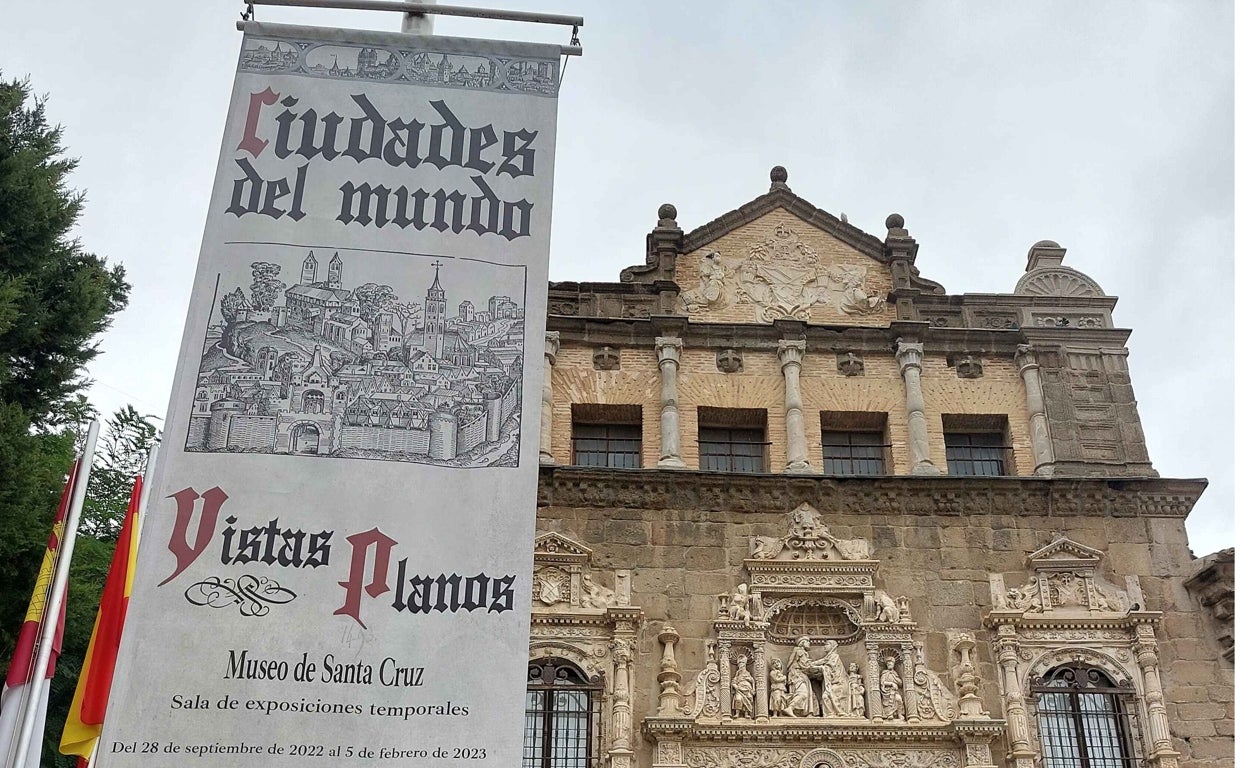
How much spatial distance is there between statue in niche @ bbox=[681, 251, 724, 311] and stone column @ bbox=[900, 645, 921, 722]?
569 centimetres

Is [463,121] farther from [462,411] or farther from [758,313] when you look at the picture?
[758,313]

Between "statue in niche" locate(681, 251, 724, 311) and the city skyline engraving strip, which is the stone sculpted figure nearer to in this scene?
"statue in niche" locate(681, 251, 724, 311)

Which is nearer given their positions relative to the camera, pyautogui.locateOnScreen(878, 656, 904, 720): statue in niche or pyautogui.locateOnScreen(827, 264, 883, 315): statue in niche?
pyautogui.locateOnScreen(878, 656, 904, 720): statue in niche

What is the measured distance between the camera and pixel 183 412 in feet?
31.5

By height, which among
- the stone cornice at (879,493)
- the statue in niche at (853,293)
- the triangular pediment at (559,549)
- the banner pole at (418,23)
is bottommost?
the triangular pediment at (559,549)

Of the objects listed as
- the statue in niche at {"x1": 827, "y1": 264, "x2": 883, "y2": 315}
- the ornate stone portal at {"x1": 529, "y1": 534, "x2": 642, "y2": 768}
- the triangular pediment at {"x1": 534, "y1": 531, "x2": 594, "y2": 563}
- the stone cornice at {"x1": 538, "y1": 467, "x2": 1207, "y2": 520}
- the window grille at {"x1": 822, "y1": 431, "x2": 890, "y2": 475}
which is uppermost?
the statue in niche at {"x1": 827, "y1": 264, "x2": 883, "y2": 315}

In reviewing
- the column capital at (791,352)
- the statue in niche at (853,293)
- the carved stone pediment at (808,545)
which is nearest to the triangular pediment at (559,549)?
the carved stone pediment at (808,545)

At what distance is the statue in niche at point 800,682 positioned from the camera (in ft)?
45.5

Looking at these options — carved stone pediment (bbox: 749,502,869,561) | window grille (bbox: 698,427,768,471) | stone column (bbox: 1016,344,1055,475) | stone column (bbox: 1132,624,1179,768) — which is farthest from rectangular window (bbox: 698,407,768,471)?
stone column (bbox: 1132,624,1179,768)

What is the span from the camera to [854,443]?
16.5 metres

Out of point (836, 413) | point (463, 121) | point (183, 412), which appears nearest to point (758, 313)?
point (836, 413)

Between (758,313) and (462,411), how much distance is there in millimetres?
8074

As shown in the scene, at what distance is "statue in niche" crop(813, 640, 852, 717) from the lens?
45.6 feet

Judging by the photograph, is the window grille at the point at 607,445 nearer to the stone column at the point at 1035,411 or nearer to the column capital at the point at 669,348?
the column capital at the point at 669,348
